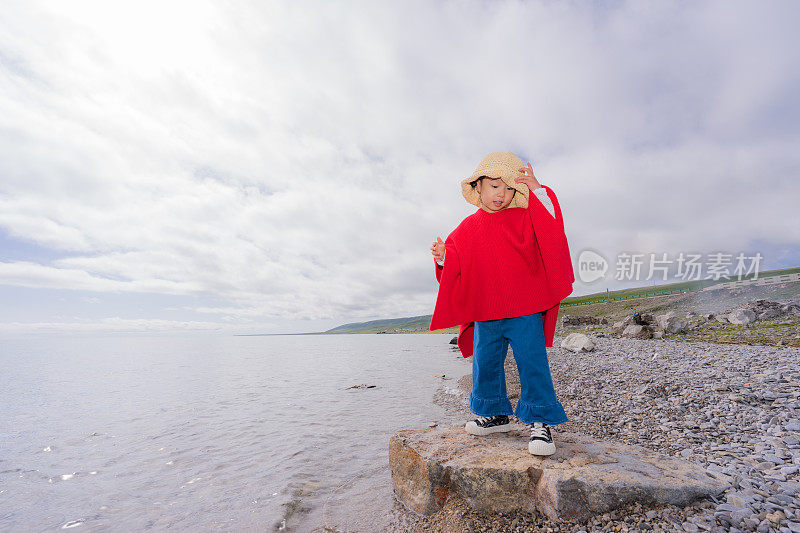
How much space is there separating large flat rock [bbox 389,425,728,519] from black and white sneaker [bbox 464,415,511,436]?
9 cm

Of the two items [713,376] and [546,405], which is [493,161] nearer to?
[546,405]

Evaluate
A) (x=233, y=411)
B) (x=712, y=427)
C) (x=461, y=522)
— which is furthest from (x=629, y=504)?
(x=233, y=411)

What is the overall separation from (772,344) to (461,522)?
1475 centimetres

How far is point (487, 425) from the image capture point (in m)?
4.66

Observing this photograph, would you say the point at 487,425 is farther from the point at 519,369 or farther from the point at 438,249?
the point at 438,249

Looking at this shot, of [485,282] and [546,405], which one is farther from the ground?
[485,282]

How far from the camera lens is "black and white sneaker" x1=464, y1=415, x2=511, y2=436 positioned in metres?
4.64

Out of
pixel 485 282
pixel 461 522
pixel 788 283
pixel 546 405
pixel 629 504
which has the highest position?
pixel 788 283

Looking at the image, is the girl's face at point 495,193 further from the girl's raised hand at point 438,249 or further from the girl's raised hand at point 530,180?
the girl's raised hand at point 438,249

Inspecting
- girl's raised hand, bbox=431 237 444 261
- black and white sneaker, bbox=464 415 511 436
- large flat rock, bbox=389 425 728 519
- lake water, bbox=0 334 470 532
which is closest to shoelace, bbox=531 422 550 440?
large flat rock, bbox=389 425 728 519

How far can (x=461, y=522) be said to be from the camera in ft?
11.3

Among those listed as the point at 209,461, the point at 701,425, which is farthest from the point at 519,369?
the point at 209,461

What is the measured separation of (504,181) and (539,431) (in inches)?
118

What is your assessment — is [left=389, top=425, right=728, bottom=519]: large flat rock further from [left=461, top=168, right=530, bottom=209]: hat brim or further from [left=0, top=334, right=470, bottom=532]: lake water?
[left=461, top=168, right=530, bottom=209]: hat brim
